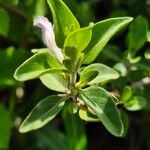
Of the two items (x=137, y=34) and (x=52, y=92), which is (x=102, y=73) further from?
(x=52, y=92)

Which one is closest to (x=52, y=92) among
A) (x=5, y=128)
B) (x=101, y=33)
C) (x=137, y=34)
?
(x=5, y=128)

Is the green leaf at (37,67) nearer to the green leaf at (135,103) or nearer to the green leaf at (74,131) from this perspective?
the green leaf at (135,103)

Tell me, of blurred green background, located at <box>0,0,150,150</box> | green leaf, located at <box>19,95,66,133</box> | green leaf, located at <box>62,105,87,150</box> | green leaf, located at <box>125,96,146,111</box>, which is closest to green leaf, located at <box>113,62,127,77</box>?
blurred green background, located at <box>0,0,150,150</box>

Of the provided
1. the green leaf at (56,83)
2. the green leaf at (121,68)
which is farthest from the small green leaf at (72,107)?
the green leaf at (121,68)

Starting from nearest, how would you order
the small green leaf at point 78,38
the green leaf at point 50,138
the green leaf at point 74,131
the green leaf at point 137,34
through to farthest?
the small green leaf at point 78,38 → the green leaf at point 137,34 → the green leaf at point 74,131 → the green leaf at point 50,138

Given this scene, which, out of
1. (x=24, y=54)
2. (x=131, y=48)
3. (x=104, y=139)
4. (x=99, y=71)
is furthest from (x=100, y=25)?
(x=104, y=139)

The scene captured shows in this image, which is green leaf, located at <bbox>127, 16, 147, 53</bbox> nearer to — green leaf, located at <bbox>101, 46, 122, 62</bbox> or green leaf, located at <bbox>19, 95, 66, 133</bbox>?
green leaf, located at <bbox>101, 46, 122, 62</bbox>
